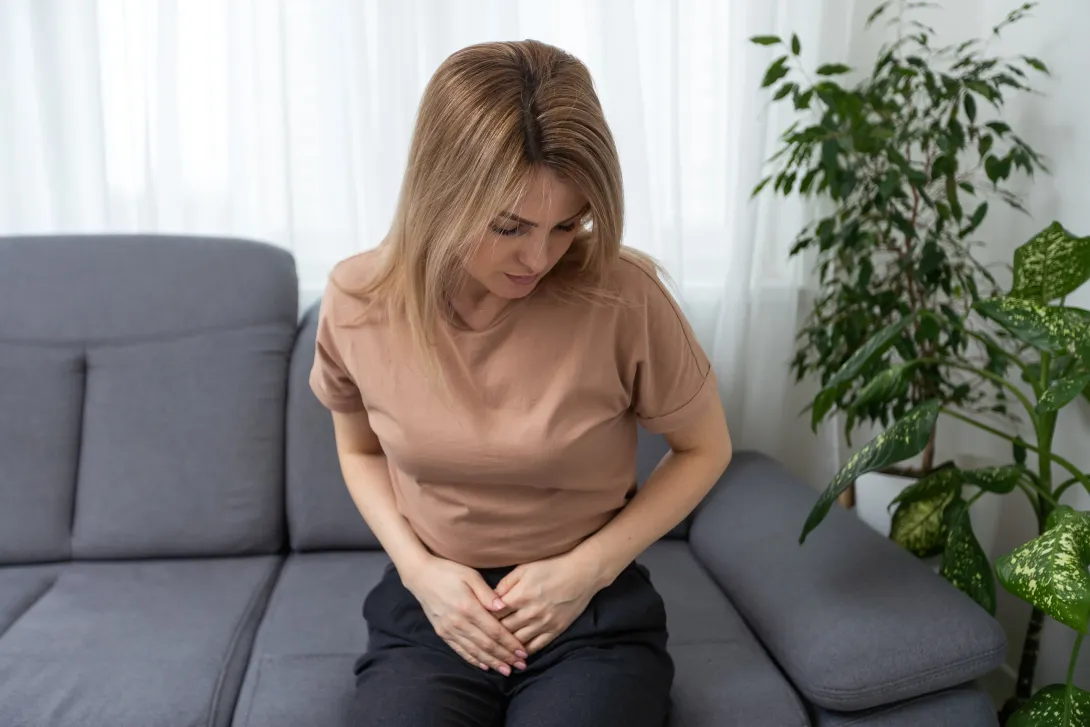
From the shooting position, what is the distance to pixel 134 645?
1.26 m

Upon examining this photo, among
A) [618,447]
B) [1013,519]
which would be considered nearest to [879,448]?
[618,447]

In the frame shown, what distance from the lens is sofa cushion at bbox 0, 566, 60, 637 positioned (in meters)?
1.37

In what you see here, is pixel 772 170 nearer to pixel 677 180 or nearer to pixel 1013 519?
pixel 677 180

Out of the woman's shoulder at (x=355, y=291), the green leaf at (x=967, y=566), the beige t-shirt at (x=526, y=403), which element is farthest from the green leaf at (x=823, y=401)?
the woman's shoulder at (x=355, y=291)

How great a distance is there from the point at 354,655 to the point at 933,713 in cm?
79

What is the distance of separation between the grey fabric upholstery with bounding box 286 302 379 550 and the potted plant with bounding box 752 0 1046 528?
0.88 metres

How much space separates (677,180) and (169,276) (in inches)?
42.0

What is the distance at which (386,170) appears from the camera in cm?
185

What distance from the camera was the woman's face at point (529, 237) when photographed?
873 millimetres

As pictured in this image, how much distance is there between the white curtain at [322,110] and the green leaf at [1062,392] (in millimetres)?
819

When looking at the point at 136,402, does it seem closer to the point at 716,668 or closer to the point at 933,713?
the point at 716,668

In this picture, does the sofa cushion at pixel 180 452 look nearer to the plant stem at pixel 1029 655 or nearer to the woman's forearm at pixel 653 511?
the woman's forearm at pixel 653 511

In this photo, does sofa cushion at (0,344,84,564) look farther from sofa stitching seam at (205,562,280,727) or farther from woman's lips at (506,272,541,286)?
woman's lips at (506,272,541,286)

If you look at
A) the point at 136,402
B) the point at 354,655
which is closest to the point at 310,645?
the point at 354,655
